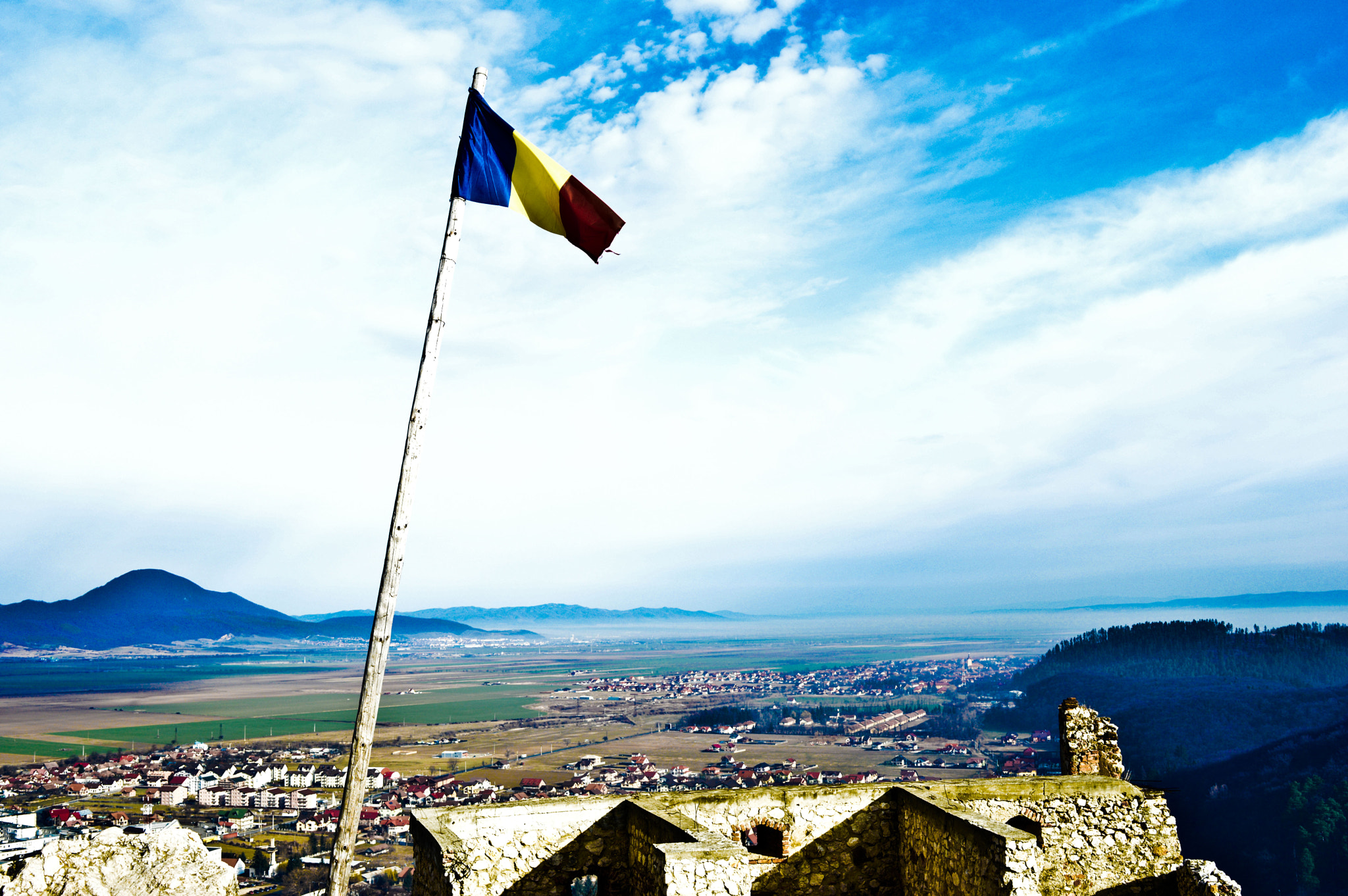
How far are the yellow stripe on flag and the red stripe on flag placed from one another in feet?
0.19

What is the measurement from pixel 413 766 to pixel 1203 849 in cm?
3976

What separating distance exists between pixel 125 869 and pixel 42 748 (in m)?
65.7

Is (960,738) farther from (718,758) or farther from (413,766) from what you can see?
(413,766)

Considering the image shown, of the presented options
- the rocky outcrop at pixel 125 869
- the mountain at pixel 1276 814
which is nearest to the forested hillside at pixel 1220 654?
the mountain at pixel 1276 814

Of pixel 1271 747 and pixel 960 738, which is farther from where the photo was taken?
pixel 960 738

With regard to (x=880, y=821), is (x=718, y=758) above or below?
below

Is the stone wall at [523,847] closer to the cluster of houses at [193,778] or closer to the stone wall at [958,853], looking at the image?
the stone wall at [958,853]

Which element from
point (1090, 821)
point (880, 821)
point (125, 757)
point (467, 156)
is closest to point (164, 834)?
point (467, 156)

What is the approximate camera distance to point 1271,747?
49.1 meters

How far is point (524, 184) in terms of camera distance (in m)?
7.35

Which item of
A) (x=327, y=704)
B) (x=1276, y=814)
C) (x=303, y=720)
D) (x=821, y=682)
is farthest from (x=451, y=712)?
(x=1276, y=814)

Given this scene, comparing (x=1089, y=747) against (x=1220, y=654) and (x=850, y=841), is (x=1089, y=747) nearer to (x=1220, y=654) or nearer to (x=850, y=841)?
(x=850, y=841)

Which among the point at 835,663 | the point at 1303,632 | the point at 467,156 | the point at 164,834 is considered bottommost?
the point at 835,663

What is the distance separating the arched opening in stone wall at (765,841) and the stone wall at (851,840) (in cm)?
4
